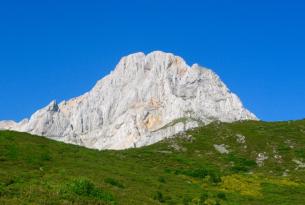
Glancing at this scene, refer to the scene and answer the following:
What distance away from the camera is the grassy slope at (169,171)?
28266mm

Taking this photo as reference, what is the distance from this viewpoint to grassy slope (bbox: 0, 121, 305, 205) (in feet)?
92.7

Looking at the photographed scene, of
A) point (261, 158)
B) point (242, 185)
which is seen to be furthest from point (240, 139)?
point (242, 185)

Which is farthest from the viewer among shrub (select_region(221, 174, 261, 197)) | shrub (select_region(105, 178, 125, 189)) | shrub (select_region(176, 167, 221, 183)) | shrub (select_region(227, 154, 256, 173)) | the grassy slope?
shrub (select_region(227, 154, 256, 173))

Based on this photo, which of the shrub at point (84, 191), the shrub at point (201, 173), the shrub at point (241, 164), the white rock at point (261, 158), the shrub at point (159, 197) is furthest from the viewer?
the white rock at point (261, 158)

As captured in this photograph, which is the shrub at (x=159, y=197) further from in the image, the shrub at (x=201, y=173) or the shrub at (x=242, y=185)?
the shrub at (x=201, y=173)

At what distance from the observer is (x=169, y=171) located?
181ft

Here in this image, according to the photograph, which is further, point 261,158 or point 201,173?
point 261,158

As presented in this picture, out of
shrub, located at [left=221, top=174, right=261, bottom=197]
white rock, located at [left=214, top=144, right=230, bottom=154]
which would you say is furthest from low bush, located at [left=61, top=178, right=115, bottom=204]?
white rock, located at [left=214, top=144, right=230, bottom=154]

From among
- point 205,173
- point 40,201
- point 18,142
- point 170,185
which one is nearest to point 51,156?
point 18,142

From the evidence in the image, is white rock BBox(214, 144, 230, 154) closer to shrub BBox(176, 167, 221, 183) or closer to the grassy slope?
the grassy slope

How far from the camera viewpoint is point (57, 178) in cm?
3444

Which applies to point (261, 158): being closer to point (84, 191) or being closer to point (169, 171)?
point (169, 171)

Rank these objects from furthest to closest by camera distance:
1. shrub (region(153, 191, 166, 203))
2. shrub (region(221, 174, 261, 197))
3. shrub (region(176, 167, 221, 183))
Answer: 1. shrub (region(176, 167, 221, 183))
2. shrub (region(221, 174, 261, 197))
3. shrub (region(153, 191, 166, 203))

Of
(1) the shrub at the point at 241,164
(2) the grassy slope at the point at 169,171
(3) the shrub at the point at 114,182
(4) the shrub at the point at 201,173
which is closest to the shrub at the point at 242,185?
(2) the grassy slope at the point at 169,171
